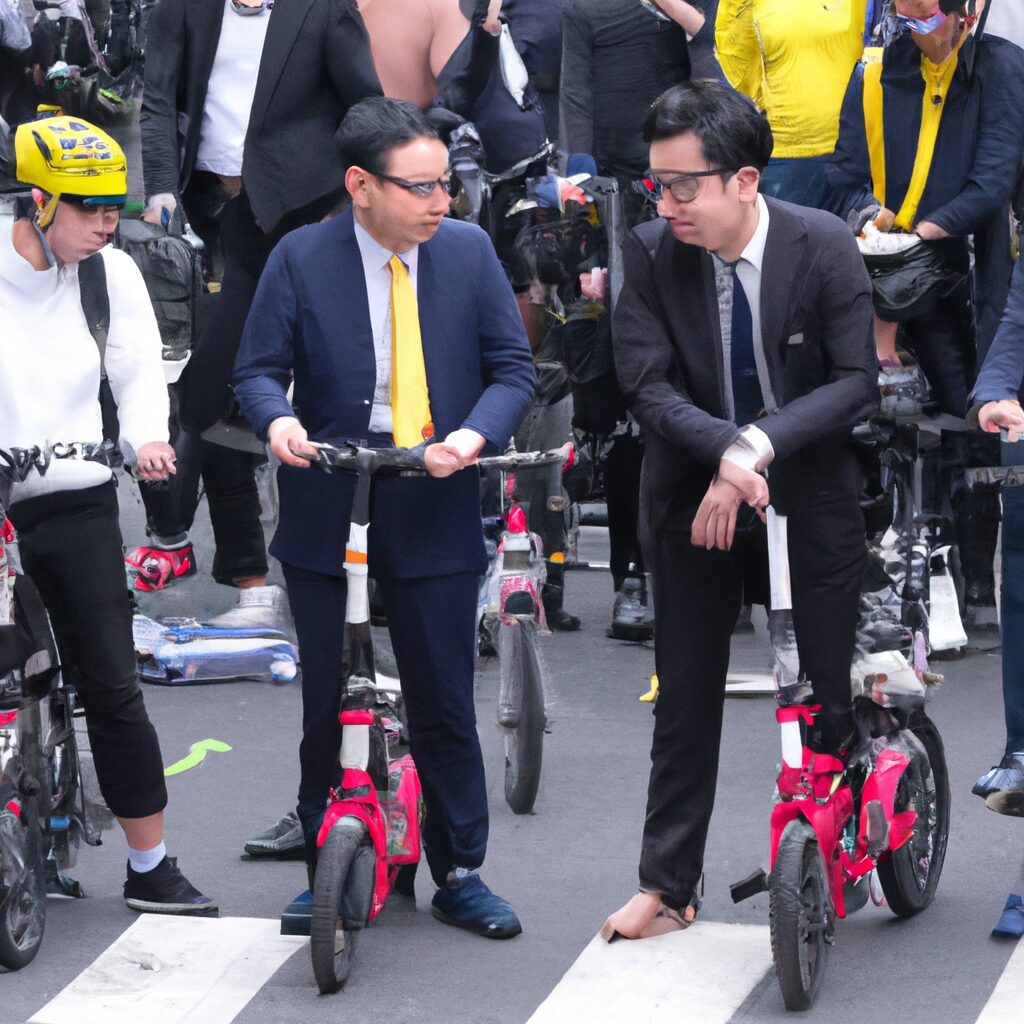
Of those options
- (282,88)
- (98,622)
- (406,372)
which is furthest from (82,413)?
(282,88)

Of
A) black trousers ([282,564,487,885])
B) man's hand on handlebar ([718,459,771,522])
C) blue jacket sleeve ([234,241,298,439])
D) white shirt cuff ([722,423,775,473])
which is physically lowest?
black trousers ([282,564,487,885])

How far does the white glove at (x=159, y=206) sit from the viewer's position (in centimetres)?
806

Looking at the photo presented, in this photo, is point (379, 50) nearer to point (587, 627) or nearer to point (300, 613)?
point (587, 627)

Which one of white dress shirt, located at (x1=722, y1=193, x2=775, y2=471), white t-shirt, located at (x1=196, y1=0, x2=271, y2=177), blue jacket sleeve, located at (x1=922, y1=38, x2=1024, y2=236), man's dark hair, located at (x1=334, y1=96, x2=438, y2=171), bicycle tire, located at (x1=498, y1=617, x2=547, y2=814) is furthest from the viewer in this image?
white t-shirt, located at (x1=196, y1=0, x2=271, y2=177)

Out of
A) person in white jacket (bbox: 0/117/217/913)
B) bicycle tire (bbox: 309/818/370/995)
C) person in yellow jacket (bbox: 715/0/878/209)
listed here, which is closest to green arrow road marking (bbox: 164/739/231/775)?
person in white jacket (bbox: 0/117/217/913)

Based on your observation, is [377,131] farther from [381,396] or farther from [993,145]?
[993,145]

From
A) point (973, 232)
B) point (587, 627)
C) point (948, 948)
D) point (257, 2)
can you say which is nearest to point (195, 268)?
point (257, 2)

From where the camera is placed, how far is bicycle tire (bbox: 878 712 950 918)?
541 cm

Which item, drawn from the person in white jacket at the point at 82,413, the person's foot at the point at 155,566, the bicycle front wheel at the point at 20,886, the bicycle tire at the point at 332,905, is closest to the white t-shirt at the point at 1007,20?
the person in white jacket at the point at 82,413

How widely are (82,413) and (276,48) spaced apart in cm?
278

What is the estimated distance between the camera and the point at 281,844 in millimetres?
6102

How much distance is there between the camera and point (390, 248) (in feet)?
17.4

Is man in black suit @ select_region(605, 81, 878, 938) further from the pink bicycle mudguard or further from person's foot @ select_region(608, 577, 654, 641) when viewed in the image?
person's foot @ select_region(608, 577, 654, 641)

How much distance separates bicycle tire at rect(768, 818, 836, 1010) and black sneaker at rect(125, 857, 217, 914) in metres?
1.65
